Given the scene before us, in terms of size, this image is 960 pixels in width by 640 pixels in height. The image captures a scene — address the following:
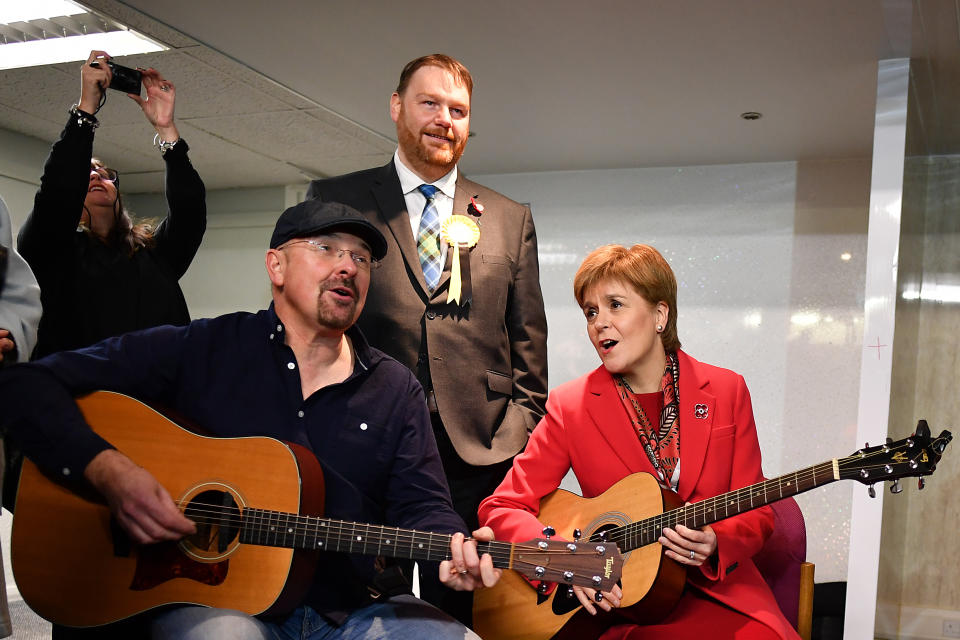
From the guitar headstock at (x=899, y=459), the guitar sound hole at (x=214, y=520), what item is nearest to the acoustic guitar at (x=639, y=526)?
the guitar headstock at (x=899, y=459)

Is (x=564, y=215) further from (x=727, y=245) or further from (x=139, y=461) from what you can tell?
(x=139, y=461)

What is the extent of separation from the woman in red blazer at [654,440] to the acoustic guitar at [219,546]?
0.43 m

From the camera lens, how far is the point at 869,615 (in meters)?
3.83

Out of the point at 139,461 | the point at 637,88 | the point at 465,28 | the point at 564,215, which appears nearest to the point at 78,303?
the point at 139,461

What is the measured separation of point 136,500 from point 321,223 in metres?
0.80

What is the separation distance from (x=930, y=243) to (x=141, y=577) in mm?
4115

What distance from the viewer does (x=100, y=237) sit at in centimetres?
319

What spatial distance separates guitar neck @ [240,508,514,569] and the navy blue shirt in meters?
0.11

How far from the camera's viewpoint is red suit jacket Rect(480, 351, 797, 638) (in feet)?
7.82

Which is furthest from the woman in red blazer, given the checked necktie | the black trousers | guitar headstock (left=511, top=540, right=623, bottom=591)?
the checked necktie

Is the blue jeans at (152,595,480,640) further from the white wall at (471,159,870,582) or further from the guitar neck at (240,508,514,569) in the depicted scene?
the white wall at (471,159,870,582)

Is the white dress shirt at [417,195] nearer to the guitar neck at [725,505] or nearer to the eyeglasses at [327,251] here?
the eyeglasses at [327,251]

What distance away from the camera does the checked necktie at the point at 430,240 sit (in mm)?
2852

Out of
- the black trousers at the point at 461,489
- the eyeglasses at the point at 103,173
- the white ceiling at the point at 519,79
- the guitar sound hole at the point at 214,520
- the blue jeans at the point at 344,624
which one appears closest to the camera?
the blue jeans at the point at 344,624
